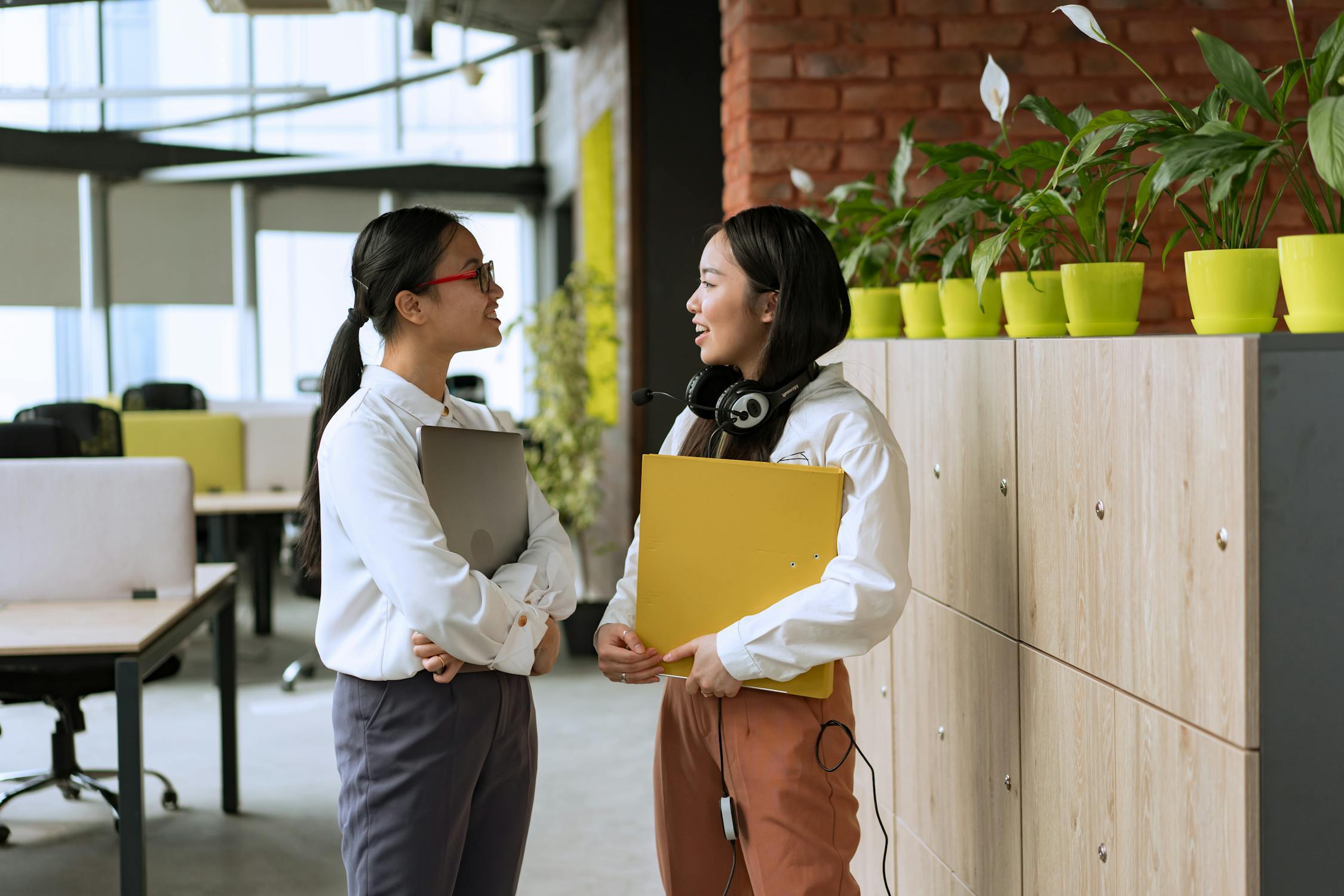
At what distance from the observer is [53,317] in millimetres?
9109

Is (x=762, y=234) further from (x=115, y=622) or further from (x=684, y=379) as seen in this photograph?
(x=684, y=379)

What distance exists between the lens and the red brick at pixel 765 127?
12.0ft

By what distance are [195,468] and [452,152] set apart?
5670 millimetres

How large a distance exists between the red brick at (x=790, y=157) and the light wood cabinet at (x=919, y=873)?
2.08m

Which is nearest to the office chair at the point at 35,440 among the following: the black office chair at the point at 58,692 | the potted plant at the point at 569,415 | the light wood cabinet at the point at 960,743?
the black office chair at the point at 58,692

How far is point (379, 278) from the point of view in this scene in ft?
5.52

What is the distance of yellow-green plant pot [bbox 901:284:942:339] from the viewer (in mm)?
2469

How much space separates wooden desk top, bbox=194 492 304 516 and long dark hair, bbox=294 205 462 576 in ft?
11.0

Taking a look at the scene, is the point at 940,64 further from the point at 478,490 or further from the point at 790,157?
the point at 478,490

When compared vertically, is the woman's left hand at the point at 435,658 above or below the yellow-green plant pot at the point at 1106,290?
below

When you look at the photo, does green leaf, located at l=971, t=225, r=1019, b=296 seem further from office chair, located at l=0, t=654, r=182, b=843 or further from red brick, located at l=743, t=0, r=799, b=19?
office chair, located at l=0, t=654, r=182, b=843

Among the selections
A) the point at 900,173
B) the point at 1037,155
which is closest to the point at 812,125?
the point at 900,173

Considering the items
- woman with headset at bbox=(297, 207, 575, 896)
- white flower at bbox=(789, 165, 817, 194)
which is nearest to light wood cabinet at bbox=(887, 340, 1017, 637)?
woman with headset at bbox=(297, 207, 575, 896)

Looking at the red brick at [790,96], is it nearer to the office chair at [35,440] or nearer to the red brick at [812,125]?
the red brick at [812,125]
